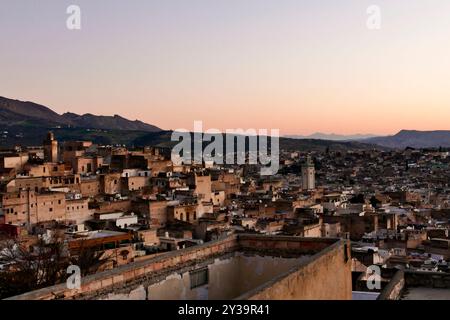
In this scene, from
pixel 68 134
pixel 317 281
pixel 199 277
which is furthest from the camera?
pixel 68 134

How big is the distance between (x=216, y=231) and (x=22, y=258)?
9.23m

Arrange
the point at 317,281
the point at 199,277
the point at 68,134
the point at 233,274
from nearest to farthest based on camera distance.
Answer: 1. the point at 317,281
2. the point at 199,277
3. the point at 233,274
4. the point at 68,134

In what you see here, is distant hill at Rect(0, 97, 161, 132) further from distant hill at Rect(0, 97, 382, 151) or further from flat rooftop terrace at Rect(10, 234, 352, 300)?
flat rooftop terrace at Rect(10, 234, 352, 300)

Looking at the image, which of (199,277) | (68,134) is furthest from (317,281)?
(68,134)

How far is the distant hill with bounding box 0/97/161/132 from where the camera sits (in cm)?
13130

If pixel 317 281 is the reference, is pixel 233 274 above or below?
below

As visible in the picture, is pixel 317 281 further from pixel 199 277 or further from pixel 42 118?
pixel 42 118

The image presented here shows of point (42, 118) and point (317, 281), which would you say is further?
point (42, 118)

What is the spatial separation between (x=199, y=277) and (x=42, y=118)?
150m

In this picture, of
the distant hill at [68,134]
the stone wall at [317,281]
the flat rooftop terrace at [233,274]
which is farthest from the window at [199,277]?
the distant hill at [68,134]

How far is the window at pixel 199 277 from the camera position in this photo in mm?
7289

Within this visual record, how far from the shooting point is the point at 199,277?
741 cm

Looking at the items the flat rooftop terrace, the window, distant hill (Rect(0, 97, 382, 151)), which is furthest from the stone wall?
distant hill (Rect(0, 97, 382, 151))

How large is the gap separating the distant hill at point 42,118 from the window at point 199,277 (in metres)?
121
